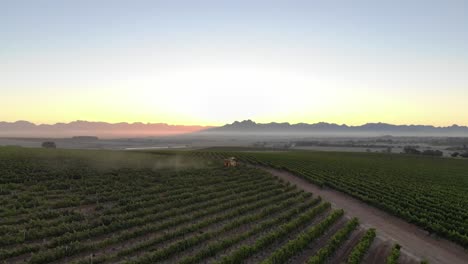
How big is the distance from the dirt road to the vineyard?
208 centimetres

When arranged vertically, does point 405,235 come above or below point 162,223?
below

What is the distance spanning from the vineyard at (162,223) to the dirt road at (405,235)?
81.8 inches

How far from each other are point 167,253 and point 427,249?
16.6m

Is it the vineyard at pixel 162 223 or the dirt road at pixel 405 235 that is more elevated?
the vineyard at pixel 162 223

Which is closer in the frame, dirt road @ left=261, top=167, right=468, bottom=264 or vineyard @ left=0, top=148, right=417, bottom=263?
vineyard @ left=0, top=148, right=417, bottom=263

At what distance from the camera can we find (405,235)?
76.3 ft

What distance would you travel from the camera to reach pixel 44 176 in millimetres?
35844

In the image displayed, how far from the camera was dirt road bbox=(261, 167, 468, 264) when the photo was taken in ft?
65.0

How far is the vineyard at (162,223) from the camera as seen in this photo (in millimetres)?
17594

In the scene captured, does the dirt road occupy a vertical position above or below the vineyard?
below

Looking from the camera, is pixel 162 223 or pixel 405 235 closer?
pixel 162 223

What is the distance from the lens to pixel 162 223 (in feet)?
73.8

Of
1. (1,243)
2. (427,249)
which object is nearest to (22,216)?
(1,243)

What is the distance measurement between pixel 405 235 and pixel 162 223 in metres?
17.6
